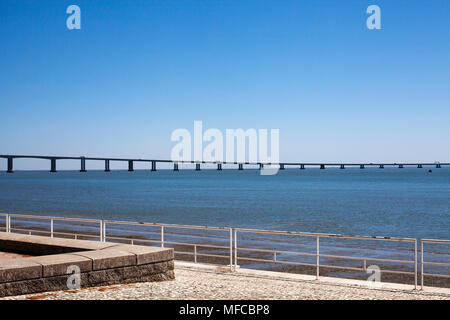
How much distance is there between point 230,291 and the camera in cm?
846

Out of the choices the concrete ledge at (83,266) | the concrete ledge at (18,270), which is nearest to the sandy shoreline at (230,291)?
the concrete ledge at (83,266)

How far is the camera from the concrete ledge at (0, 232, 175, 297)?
748cm

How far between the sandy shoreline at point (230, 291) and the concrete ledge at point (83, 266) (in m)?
0.15

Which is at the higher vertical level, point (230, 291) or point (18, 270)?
point (18, 270)

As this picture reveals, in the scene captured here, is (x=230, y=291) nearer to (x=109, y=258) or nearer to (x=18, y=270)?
Answer: (x=109, y=258)

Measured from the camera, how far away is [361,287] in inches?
380

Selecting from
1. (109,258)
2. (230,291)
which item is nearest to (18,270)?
(109,258)

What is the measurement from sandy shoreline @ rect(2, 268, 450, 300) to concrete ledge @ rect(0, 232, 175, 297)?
0.15 m

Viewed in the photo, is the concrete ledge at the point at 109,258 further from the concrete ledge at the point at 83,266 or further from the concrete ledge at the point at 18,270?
the concrete ledge at the point at 18,270

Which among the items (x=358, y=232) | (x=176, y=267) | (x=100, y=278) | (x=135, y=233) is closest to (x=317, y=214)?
(x=358, y=232)

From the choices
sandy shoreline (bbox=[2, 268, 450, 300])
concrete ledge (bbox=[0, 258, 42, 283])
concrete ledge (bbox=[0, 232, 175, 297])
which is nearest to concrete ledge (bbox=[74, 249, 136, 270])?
concrete ledge (bbox=[0, 232, 175, 297])

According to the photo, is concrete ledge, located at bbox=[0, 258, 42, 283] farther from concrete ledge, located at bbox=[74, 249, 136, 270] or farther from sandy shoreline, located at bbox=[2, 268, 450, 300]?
concrete ledge, located at bbox=[74, 249, 136, 270]

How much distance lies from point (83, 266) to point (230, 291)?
241 cm

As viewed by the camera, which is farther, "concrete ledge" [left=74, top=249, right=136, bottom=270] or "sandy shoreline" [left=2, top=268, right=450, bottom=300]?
"concrete ledge" [left=74, top=249, right=136, bottom=270]
